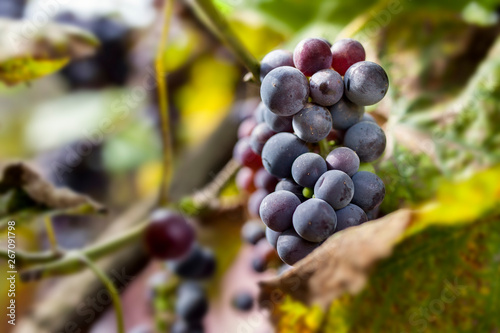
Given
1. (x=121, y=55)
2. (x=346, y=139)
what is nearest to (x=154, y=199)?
(x=121, y=55)

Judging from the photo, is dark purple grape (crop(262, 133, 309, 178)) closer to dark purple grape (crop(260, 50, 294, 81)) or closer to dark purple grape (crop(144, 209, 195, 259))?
dark purple grape (crop(260, 50, 294, 81))

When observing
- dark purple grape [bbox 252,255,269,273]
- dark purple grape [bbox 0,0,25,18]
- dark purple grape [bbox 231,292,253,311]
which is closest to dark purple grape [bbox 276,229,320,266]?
dark purple grape [bbox 252,255,269,273]

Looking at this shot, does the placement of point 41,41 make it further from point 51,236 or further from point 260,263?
point 260,263

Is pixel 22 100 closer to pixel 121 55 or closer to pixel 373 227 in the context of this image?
pixel 121 55

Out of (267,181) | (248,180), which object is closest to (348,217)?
(267,181)

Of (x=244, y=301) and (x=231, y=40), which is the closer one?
(x=231, y=40)

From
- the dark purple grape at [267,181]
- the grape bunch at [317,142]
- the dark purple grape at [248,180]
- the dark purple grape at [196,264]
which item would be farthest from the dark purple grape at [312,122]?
the dark purple grape at [196,264]
